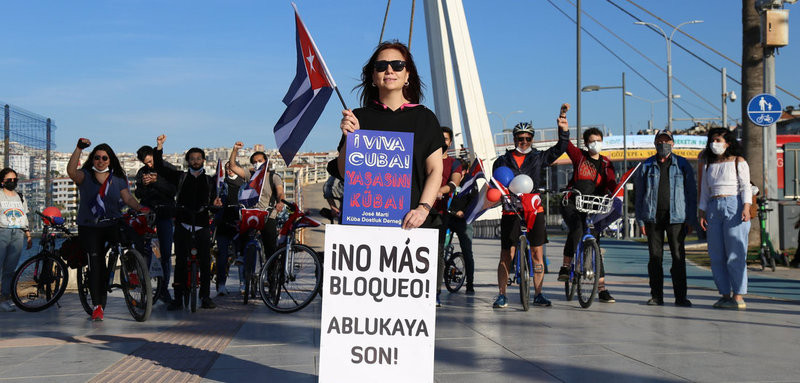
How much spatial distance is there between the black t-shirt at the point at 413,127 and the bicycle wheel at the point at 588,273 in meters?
4.44

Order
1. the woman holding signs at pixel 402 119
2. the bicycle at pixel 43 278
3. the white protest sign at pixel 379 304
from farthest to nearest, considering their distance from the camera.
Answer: the bicycle at pixel 43 278, the woman holding signs at pixel 402 119, the white protest sign at pixel 379 304

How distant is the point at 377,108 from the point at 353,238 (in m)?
0.78

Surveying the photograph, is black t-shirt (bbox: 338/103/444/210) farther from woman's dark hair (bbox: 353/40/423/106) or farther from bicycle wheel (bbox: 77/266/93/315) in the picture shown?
bicycle wheel (bbox: 77/266/93/315)

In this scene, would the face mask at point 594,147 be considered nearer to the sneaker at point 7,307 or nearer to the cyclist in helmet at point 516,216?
the cyclist in helmet at point 516,216

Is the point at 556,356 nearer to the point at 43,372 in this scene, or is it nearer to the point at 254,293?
the point at 43,372

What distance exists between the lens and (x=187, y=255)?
912 centimetres

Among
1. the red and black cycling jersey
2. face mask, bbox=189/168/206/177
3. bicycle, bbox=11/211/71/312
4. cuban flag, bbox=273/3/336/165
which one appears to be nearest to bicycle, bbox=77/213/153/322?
face mask, bbox=189/168/206/177

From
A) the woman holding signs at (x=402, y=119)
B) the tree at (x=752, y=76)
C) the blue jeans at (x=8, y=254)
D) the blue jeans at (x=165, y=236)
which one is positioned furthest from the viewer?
the tree at (x=752, y=76)

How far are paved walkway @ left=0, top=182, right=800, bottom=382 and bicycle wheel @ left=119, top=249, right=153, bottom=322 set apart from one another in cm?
16

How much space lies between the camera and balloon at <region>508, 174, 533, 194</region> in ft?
27.3

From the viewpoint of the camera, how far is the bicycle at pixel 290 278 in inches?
332

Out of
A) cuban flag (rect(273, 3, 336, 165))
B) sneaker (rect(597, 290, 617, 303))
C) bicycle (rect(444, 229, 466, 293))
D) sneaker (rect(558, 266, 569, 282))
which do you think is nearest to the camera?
cuban flag (rect(273, 3, 336, 165))

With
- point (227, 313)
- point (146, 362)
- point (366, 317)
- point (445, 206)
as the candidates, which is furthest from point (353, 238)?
point (445, 206)

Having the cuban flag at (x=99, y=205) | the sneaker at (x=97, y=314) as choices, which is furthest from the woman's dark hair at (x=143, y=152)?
the sneaker at (x=97, y=314)
